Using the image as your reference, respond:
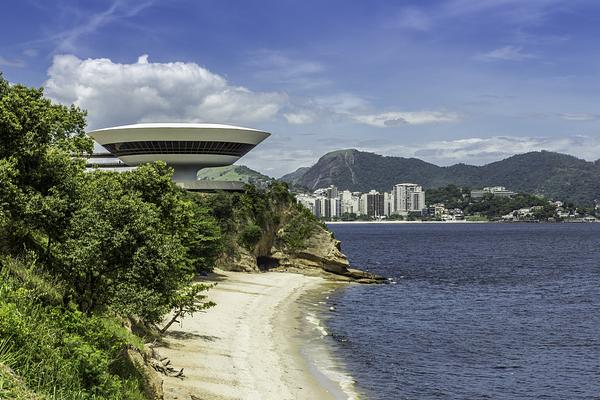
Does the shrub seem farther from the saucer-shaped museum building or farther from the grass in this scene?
the grass

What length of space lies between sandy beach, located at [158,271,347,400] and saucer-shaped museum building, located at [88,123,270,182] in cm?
3986

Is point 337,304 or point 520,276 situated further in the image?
point 520,276

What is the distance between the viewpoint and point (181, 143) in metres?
95.6

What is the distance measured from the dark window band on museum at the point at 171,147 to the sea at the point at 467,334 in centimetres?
3020

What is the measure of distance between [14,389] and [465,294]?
63476 millimetres

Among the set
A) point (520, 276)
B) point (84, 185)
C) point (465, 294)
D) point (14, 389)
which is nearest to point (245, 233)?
point (465, 294)

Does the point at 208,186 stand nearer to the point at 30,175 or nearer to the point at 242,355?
the point at 242,355

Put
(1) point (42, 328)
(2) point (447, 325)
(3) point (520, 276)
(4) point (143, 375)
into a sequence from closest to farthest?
(1) point (42, 328) → (4) point (143, 375) → (2) point (447, 325) → (3) point (520, 276)

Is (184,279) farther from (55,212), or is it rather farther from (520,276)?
(520,276)

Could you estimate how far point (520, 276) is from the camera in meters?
90.4

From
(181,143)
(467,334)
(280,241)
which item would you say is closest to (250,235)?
(280,241)

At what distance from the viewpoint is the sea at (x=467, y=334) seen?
33969mm

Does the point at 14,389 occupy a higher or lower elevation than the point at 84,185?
lower

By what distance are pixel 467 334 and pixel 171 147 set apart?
59.6m
